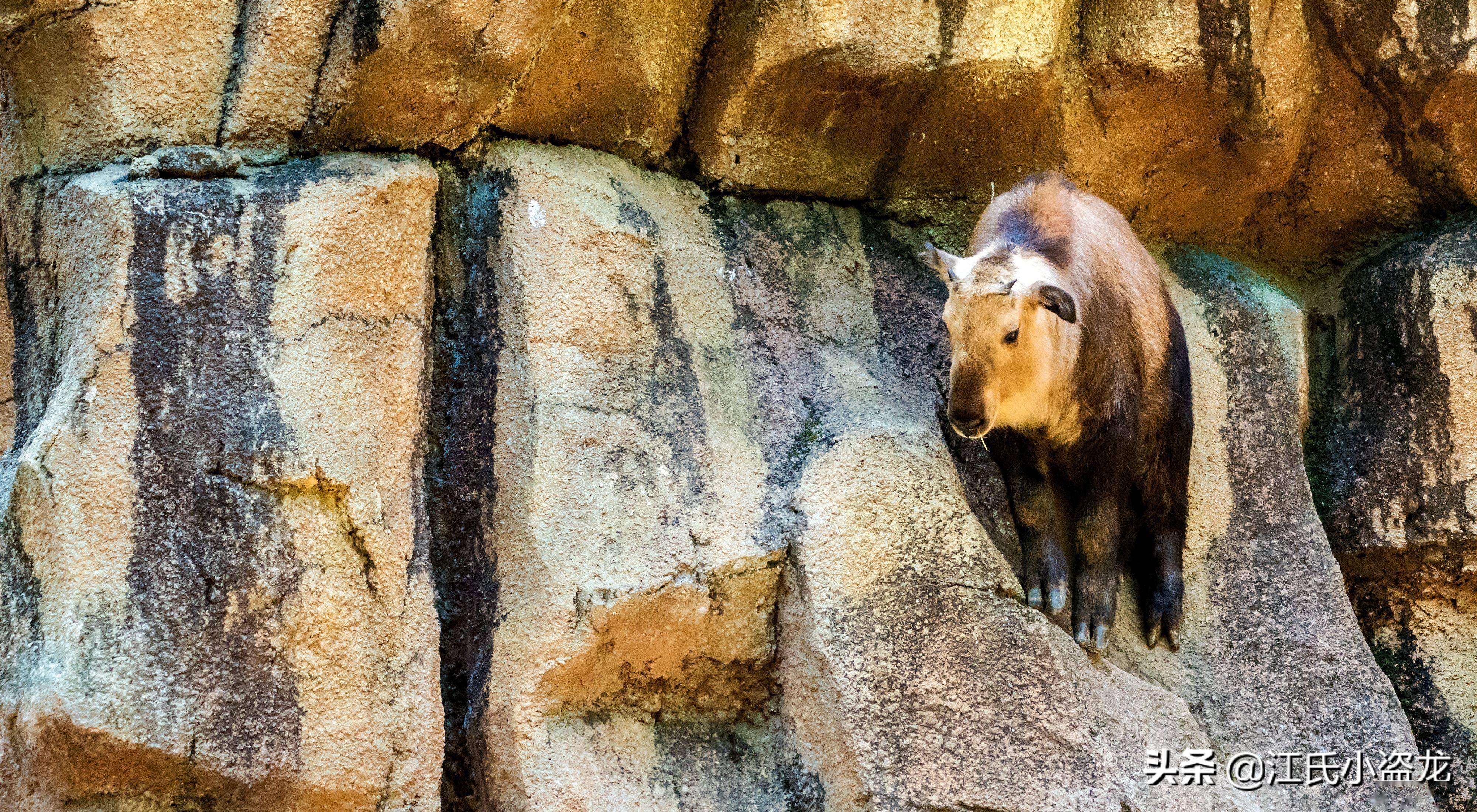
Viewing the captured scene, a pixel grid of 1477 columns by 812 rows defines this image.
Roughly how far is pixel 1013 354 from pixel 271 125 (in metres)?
2.13

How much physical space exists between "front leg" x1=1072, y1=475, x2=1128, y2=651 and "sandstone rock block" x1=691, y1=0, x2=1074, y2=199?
1233 mm

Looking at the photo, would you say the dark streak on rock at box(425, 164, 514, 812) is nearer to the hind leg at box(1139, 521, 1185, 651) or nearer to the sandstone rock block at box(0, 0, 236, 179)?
the sandstone rock block at box(0, 0, 236, 179)

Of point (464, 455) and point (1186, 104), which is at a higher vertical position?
point (1186, 104)

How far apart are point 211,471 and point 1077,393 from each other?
93.7 inches

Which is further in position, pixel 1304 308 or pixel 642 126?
pixel 1304 308

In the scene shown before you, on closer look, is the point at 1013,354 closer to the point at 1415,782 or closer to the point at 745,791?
the point at 745,791

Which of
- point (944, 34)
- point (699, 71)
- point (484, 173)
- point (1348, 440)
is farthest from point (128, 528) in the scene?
point (1348, 440)

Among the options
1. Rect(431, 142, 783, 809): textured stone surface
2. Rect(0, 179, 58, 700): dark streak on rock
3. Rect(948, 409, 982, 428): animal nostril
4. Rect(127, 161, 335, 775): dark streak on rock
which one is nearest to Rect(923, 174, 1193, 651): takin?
Rect(948, 409, 982, 428): animal nostril

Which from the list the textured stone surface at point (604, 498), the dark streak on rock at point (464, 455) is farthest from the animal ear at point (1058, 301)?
the dark streak on rock at point (464, 455)

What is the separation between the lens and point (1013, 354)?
12.6ft

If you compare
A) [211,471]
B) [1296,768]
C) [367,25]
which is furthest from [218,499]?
[1296,768]

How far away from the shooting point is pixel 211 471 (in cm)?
336

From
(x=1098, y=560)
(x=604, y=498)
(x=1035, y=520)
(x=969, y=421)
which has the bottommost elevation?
(x=1098, y=560)

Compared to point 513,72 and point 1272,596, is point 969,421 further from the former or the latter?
point 513,72
